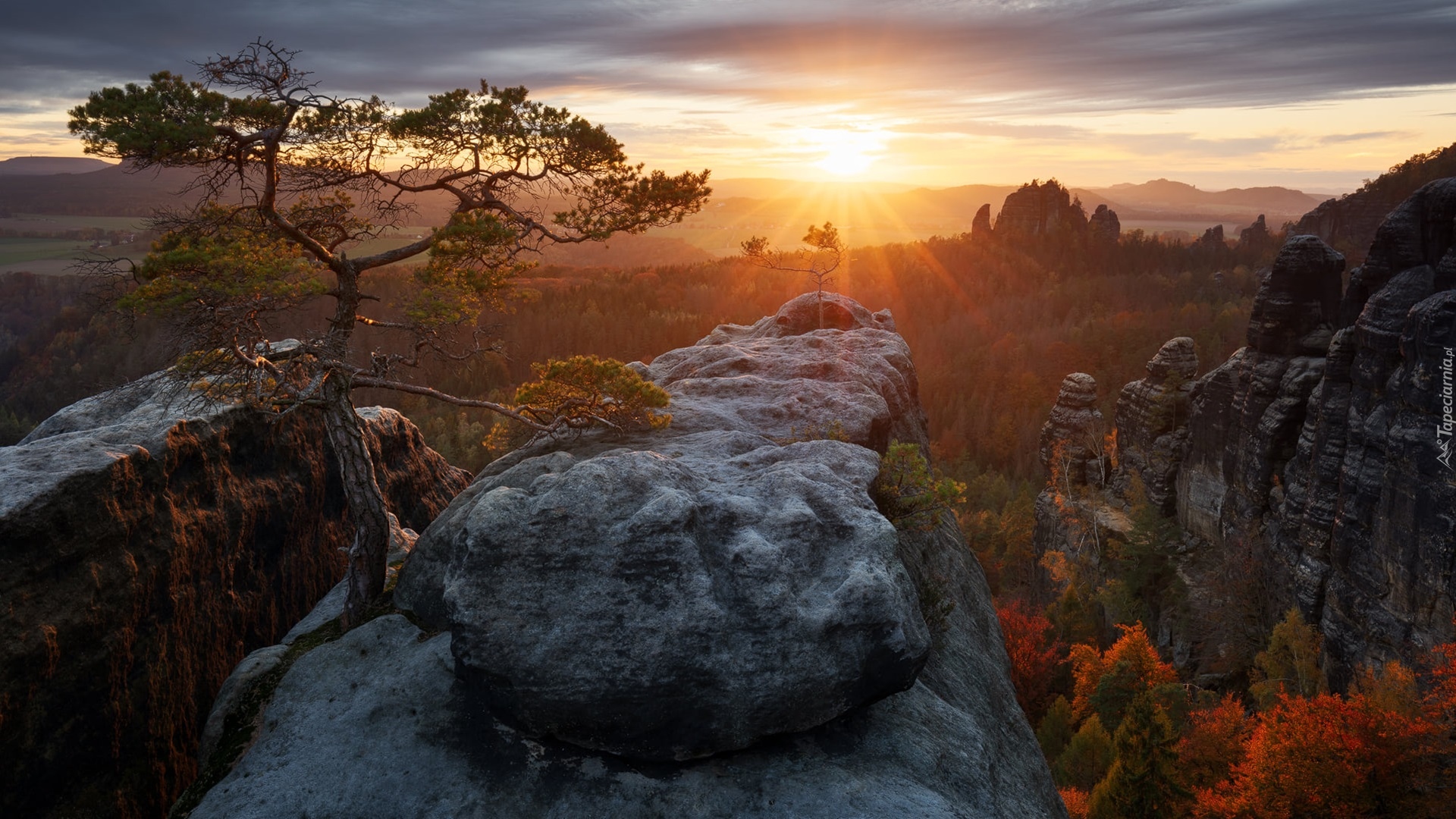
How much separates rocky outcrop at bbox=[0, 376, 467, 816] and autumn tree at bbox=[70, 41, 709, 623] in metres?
1.49

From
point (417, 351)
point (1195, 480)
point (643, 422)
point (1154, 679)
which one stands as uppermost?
point (417, 351)

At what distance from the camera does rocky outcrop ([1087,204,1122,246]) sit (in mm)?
170000

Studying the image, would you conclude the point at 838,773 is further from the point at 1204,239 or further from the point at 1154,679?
the point at 1204,239

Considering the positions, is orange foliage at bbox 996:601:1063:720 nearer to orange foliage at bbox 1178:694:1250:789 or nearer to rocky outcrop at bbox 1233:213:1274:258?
orange foliage at bbox 1178:694:1250:789

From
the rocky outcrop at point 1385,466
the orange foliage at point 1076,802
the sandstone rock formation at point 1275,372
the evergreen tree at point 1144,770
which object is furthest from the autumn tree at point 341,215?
the sandstone rock formation at point 1275,372

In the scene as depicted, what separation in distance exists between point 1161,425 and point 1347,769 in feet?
130

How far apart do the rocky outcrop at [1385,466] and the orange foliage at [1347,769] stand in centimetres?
717

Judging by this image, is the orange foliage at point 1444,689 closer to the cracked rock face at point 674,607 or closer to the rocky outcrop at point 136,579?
the cracked rock face at point 674,607

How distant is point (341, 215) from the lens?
1405cm

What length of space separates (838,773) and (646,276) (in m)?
146

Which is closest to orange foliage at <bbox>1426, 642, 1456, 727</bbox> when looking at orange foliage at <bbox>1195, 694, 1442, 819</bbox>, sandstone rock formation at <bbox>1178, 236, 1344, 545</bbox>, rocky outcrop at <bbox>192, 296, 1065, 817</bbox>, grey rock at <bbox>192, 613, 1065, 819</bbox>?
orange foliage at <bbox>1195, 694, 1442, 819</bbox>

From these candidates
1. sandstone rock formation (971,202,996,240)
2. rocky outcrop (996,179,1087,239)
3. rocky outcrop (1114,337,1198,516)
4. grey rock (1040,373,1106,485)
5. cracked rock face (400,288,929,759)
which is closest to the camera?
cracked rock face (400,288,929,759)

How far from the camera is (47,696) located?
9.93 metres

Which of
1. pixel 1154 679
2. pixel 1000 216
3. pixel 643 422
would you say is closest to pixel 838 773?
pixel 643 422
